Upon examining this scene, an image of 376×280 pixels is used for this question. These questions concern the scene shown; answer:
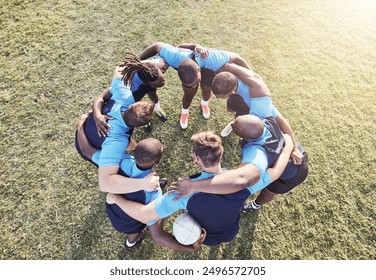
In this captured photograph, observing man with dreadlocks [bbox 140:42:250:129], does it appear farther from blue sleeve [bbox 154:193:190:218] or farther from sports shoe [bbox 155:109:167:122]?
blue sleeve [bbox 154:193:190:218]

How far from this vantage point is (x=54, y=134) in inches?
189

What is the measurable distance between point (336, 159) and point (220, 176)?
9.81 ft

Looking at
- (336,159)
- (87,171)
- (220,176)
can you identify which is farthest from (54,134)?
(336,159)

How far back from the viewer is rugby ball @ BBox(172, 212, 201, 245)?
302 centimetres

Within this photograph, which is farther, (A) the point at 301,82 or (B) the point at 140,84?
(A) the point at 301,82

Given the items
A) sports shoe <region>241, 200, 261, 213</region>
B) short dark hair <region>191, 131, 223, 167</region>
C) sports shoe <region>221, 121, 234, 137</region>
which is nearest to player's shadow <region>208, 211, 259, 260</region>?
sports shoe <region>241, 200, 261, 213</region>

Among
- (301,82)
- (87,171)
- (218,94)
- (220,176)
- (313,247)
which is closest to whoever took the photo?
(220,176)

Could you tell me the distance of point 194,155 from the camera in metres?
2.97

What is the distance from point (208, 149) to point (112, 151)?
1.16 m

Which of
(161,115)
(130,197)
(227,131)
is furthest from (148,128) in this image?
(130,197)

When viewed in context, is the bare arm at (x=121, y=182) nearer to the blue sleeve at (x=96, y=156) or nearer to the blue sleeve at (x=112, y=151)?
the blue sleeve at (x=112, y=151)

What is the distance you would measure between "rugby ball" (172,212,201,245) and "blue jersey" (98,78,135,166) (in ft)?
3.24

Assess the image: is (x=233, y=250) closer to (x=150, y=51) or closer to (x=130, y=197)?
(x=130, y=197)

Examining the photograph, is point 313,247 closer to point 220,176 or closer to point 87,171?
point 220,176
